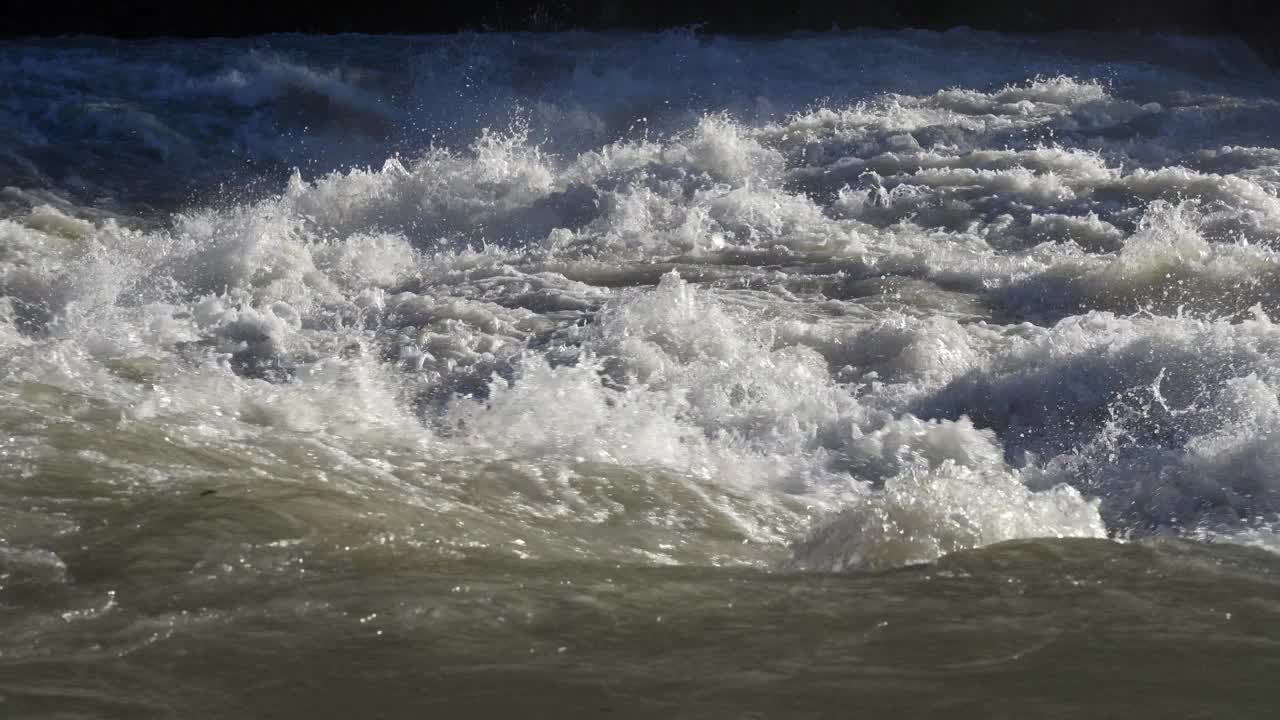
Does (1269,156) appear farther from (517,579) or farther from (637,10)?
Result: (637,10)

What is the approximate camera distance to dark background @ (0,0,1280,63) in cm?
1675

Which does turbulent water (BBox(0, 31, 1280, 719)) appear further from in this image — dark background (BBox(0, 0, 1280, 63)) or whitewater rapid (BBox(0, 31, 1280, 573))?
dark background (BBox(0, 0, 1280, 63))

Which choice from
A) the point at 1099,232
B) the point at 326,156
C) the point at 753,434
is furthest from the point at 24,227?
the point at 1099,232

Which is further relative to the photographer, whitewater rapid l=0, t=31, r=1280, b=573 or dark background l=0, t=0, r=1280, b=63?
dark background l=0, t=0, r=1280, b=63

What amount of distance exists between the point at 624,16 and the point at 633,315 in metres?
13.3

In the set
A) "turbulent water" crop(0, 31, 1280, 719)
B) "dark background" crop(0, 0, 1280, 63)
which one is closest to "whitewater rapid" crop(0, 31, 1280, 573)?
"turbulent water" crop(0, 31, 1280, 719)

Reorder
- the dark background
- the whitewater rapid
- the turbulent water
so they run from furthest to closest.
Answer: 1. the dark background
2. the whitewater rapid
3. the turbulent water

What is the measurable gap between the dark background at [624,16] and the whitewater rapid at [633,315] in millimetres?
3931

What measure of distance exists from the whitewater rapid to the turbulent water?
3 cm

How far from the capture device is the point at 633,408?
17.8ft

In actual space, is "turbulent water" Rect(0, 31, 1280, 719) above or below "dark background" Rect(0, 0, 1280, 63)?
below

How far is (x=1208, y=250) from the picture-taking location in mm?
7418

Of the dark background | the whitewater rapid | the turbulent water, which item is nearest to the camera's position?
the turbulent water

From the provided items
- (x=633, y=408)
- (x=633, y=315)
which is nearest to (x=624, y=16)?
(x=633, y=315)
